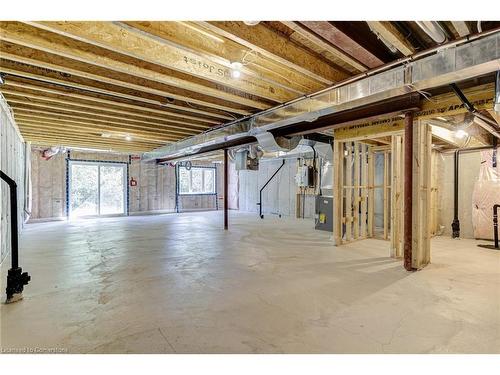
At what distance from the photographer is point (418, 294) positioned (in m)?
2.34

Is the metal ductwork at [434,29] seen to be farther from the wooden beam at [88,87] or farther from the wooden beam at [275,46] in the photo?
the wooden beam at [88,87]

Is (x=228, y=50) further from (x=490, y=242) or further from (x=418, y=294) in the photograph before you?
(x=490, y=242)

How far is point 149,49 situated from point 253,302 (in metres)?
2.26

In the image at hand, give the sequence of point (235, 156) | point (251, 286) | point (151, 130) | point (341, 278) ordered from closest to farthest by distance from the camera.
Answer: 1. point (251, 286)
2. point (341, 278)
3. point (151, 130)
4. point (235, 156)

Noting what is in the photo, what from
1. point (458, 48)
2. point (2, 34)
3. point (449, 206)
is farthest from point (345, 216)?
point (2, 34)

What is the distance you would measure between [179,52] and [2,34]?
1228 millimetres

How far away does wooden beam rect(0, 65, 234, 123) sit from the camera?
8.51ft

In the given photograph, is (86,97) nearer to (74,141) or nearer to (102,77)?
(102,77)

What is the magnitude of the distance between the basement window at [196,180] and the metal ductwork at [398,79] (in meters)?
6.70

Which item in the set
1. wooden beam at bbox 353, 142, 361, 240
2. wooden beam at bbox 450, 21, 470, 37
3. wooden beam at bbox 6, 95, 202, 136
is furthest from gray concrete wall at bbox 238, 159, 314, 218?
wooden beam at bbox 450, 21, 470, 37

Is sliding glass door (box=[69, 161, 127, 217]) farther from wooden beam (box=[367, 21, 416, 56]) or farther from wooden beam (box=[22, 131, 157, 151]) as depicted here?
wooden beam (box=[367, 21, 416, 56])

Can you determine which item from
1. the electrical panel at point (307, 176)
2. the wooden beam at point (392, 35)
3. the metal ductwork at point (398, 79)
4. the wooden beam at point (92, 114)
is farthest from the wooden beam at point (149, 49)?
the electrical panel at point (307, 176)

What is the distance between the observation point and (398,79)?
91.6 inches

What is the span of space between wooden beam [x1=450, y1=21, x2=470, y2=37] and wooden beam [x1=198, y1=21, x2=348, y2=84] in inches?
40.2
